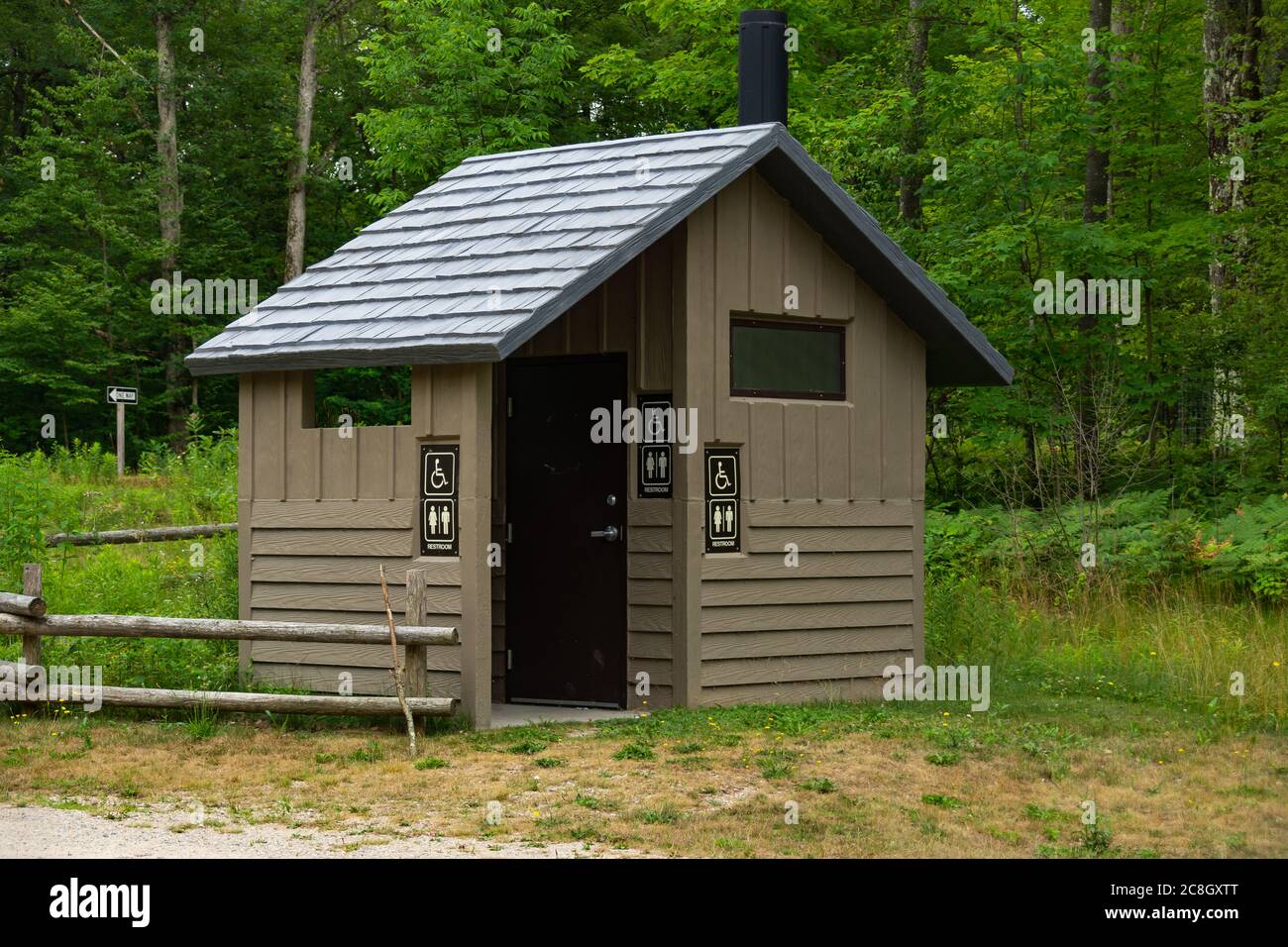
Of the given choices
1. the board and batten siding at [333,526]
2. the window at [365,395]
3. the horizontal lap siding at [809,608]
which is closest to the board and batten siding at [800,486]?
the horizontal lap siding at [809,608]

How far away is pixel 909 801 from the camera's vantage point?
866 cm

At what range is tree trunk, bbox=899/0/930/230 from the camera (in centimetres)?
2238

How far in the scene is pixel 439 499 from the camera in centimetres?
1120

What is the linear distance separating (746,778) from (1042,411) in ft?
40.0

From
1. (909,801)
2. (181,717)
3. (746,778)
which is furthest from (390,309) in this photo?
(909,801)

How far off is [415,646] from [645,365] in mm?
2992

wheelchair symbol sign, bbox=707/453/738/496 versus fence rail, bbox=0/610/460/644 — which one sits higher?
wheelchair symbol sign, bbox=707/453/738/496

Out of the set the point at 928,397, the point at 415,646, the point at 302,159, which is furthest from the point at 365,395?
the point at 415,646

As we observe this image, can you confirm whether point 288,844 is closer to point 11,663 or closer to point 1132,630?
point 11,663

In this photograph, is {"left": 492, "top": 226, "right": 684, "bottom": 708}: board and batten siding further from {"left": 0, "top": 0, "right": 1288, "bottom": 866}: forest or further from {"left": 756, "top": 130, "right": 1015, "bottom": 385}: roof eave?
{"left": 756, "top": 130, "right": 1015, "bottom": 385}: roof eave

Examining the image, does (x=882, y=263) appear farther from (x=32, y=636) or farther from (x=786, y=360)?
(x=32, y=636)

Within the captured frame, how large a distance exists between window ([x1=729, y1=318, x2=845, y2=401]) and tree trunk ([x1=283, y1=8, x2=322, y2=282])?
23348 mm

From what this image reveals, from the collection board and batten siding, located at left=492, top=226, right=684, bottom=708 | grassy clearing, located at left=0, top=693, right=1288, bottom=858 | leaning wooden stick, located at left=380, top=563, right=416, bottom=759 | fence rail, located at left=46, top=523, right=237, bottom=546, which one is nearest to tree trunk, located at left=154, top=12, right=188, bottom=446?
fence rail, located at left=46, top=523, right=237, bottom=546

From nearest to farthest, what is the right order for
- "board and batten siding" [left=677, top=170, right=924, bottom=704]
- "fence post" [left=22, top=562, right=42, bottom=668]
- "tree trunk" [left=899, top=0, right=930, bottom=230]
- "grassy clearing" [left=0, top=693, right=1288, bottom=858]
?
"grassy clearing" [left=0, top=693, right=1288, bottom=858]
"fence post" [left=22, top=562, right=42, bottom=668]
"board and batten siding" [left=677, top=170, right=924, bottom=704]
"tree trunk" [left=899, top=0, right=930, bottom=230]
